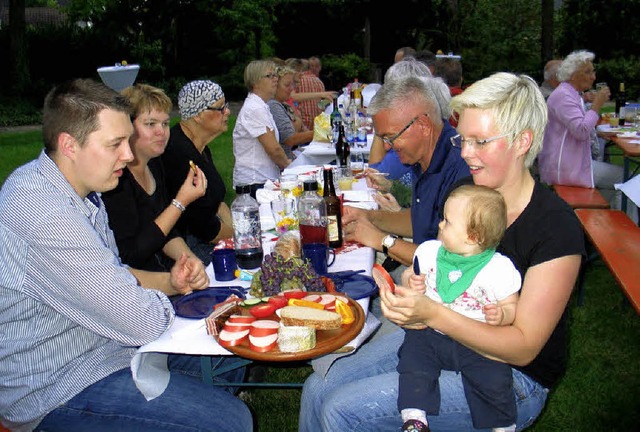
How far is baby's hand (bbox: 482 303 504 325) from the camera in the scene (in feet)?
6.08

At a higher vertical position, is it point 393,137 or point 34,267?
point 393,137

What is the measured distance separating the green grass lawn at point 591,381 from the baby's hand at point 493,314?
1.80 metres

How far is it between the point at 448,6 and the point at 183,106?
68.9 ft

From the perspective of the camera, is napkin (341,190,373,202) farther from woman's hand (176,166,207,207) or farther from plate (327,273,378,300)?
plate (327,273,378,300)

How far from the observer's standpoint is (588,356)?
401cm

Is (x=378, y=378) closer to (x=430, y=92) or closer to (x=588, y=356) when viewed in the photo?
(x=430, y=92)

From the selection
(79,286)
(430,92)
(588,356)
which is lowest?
(588,356)

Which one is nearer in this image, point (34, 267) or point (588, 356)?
point (34, 267)

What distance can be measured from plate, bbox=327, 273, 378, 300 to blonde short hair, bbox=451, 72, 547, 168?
76 cm

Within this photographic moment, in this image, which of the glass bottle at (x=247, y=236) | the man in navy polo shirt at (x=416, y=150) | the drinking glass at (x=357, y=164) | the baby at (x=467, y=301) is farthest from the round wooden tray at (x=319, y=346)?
Answer: the drinking glass at (x=357, y=164)

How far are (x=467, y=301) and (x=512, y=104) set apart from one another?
0.70m

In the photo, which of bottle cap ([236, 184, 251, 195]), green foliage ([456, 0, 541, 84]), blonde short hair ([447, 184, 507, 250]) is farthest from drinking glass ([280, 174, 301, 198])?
green foliage ([456, 0, 541, 84])

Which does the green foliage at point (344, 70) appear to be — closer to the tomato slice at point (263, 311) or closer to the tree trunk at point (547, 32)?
the tree trunk at point (547, 32)

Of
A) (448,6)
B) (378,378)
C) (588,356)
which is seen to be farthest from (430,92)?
(448,6)
